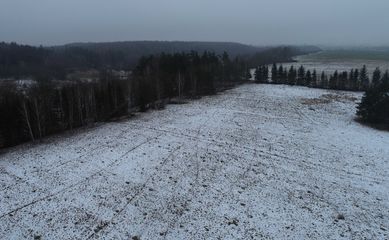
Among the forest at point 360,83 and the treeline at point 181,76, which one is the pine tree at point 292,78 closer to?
the forest at point 360,83

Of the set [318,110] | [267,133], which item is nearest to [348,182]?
[267,133]

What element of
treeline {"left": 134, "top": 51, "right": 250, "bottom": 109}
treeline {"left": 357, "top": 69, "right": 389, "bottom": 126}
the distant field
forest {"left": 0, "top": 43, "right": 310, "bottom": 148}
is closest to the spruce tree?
forest {"left": 0, "top": 43, "right": 310, "bottom": 148}

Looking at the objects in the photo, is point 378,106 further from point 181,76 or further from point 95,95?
point 95,95

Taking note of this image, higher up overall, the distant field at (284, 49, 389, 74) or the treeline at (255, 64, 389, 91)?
the distant field at (284, 49, 389, 74)

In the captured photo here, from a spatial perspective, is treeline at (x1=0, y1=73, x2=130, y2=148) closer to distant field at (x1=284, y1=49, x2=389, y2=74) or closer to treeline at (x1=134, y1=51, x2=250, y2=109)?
treeline at (x1=134, y1=51, x2=250, y2=109)

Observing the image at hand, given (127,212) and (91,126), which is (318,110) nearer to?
(91,126)

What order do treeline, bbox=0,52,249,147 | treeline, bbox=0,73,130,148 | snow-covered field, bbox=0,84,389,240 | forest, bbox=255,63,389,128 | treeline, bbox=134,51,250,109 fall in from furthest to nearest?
treeline, bbox=134,51,250,109 < forest, bbox=255,63,389,128 < treeline, bbox=0,52,249,147 < treeline, bbox=0,73,130,148 < snow-covered field, bbox=0,84,389,240
